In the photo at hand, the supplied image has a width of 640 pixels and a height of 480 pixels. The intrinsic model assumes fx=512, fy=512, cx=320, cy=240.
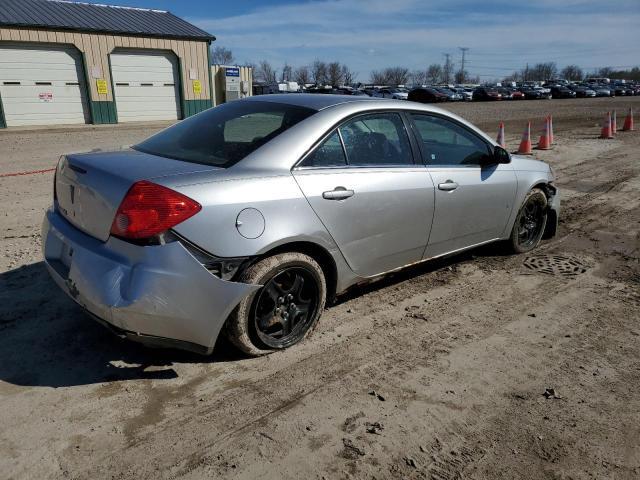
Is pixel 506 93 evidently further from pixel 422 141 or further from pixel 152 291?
pixel 152 291

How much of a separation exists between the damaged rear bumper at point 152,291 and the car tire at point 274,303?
11cm

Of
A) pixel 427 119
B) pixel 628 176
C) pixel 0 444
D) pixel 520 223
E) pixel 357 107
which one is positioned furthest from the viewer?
pixel 628 176

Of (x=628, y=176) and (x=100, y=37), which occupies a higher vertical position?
(x=100, y=37)

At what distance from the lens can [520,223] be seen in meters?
5.17

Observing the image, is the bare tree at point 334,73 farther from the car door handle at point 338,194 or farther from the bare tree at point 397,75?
the car door handle at point 338,194

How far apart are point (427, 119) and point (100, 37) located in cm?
2187

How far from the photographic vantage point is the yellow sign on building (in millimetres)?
22219

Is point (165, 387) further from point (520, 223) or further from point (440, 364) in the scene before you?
point (520, 223)

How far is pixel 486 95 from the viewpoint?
1941 inches

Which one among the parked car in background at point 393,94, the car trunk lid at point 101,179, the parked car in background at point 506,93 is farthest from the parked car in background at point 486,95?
the car trunk lid at point 101,179

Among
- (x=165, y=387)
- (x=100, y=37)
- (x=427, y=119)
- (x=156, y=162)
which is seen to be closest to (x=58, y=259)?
(x=156, y=162)

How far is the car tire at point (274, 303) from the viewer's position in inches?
120

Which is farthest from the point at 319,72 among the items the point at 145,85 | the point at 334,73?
the point at 145,85

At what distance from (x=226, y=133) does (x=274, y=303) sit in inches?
50.2
